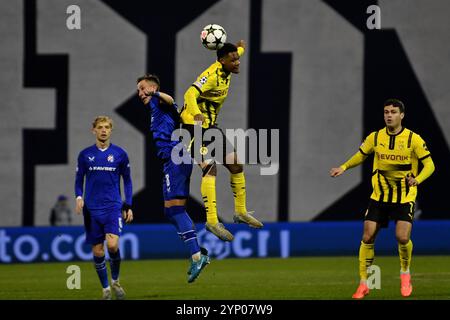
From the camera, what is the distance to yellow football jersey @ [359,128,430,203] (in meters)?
13.4

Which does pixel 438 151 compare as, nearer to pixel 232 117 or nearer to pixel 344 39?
pixel 344 39

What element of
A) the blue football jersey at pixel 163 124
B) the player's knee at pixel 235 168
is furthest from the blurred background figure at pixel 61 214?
the blue football jersey at pixel 163 124

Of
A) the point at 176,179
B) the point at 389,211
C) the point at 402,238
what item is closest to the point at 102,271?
the point at 176,179

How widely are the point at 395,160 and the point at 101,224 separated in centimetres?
404

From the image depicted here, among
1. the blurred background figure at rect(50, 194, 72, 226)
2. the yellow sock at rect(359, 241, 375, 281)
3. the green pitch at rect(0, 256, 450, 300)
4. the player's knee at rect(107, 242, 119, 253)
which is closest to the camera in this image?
the yellow sock at rect(359, 241, 375, 281)

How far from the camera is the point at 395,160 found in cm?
1350

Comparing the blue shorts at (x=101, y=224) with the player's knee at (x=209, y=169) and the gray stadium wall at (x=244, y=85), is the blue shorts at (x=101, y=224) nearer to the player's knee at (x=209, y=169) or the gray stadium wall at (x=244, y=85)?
the player's knee at (x=209, y=169)

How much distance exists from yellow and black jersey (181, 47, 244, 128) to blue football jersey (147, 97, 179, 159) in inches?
6.2

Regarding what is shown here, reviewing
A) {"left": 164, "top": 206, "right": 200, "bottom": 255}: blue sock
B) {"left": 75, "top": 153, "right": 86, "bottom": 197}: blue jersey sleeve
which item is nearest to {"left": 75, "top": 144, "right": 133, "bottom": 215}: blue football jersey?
{"left": 75, "top": 153, "right": 86, "bottom": 197}: blue jersey sleeve

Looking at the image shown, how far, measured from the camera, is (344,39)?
25047 mm

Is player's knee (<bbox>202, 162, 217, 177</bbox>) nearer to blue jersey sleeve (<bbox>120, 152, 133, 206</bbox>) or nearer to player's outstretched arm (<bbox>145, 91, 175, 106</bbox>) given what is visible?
player's outstretched arm (<bbox>145, 91, 175, 106</bbox>)

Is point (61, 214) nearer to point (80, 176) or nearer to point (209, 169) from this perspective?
point (80, 176)

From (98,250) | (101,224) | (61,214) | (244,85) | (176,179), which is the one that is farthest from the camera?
(244,85)

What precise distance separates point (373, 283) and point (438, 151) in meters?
10.2
